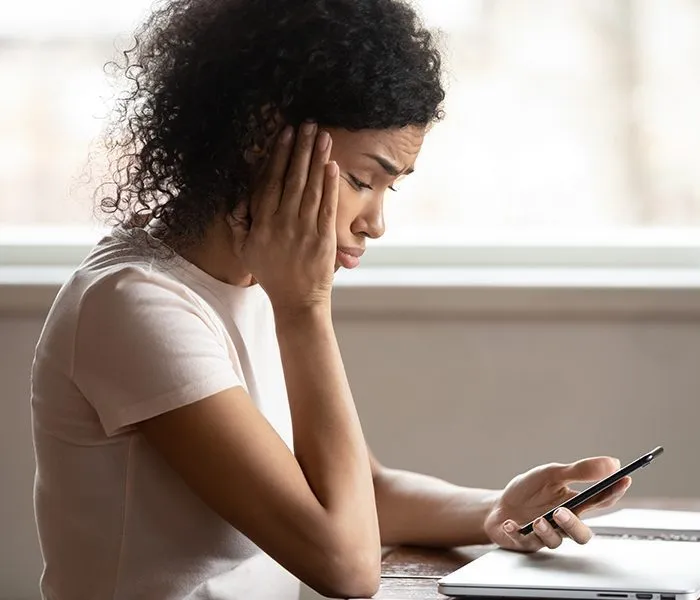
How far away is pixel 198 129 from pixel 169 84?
0.07 meters

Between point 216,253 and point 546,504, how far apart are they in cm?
45

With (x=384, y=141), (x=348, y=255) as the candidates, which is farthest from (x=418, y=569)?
(x=384, y=141)

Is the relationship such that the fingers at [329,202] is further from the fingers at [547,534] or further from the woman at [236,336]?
the fingers at [547,534]

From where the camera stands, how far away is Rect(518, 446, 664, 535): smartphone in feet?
3.60

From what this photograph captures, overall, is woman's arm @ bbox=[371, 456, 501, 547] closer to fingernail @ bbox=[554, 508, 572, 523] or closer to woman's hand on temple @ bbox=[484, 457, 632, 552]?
woman's hand on temple @ bbox=[484, 457, 632, 552]

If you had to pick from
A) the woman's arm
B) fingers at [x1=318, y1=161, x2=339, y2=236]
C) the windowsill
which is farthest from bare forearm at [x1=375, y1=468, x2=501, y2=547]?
the windowsill

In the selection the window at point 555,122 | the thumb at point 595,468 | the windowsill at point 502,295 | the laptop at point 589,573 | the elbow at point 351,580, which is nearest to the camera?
the laptop at point 589,573

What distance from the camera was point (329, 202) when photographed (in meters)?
1.26

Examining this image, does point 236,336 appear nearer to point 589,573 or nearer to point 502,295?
point 589,573

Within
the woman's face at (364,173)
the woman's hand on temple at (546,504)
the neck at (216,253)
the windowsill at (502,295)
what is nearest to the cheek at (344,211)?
the woman's face at (364,173)

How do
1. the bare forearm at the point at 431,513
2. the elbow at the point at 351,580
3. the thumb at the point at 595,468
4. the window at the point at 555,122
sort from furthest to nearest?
the window at the point at 555,122
the bare forearm at the point at 431,513
the thumb at the point at 595,468
the elbow at the point at 351,580

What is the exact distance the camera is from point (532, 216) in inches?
98.3

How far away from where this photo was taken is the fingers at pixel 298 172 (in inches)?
49.4

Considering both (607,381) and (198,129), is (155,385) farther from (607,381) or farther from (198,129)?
(607,381)
